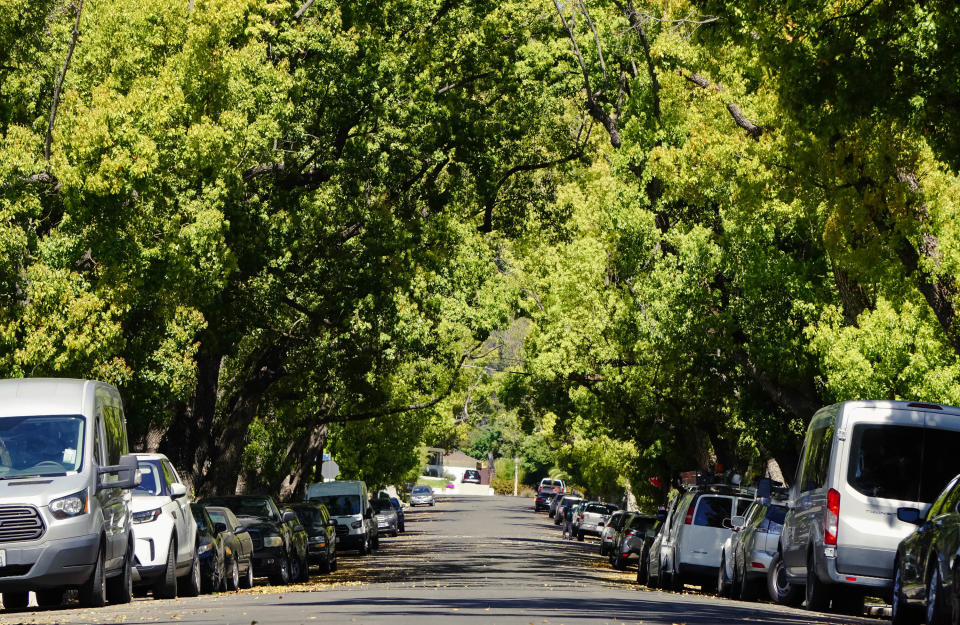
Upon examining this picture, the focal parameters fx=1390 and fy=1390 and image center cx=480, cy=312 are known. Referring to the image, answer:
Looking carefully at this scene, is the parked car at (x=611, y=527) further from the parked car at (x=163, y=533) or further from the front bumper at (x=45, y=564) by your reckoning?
the front bumper at (x=45, y=564)

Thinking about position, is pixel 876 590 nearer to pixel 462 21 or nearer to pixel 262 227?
pixel 262 227

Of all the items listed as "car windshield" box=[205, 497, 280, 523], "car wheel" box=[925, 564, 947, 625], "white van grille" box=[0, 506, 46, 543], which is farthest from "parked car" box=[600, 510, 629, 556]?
"car wheel" box=[925, 564, 947, 625]

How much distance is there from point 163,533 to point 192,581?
1.72 m

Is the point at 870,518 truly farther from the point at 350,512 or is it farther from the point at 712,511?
the point at 350,512

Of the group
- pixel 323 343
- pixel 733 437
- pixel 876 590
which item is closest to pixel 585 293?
pixel 733 437

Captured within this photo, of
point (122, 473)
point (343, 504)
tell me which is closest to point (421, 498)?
point (343, 504)

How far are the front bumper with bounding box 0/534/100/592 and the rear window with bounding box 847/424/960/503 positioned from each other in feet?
29.4

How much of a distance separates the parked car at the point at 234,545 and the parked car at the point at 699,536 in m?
7.49

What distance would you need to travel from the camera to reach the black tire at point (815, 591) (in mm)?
16781

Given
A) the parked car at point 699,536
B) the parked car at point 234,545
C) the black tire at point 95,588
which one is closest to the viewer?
the black tire at point 95,588

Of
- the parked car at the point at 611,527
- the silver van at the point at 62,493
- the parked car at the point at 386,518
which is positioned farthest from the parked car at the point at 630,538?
the parked car at the point at 386,518

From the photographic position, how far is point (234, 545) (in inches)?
923

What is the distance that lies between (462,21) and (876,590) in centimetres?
1857

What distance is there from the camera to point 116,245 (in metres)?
23.5
